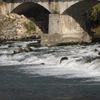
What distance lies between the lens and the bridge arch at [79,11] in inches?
2476

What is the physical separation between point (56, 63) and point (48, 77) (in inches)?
303

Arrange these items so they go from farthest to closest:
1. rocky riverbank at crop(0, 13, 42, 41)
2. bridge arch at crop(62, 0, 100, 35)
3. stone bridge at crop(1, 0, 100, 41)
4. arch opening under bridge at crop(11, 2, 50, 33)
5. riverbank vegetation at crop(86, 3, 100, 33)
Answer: riverbank vegetation at crop(86, 3, 100, 33)
arch opening under bridge at crop(11, 2, 50, 33)
rocky riverbank at crop(0, 13, 42, 41)
stone bridge at crop(1, 0, 100, 41)
bridge arch at crop(62, 0, 100, 35)

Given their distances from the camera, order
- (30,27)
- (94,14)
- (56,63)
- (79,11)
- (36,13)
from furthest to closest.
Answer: (94,14)
(36,13)
(30,27)
(79,11)
(56,63)

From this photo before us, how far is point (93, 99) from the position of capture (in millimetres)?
26484

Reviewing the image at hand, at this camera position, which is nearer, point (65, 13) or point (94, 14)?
point (65, 13)

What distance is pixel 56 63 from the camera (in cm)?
4144

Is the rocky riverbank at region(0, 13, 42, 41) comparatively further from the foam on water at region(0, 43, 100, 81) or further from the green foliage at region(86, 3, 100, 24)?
the foam on water at region(0, 43, 100, 81)

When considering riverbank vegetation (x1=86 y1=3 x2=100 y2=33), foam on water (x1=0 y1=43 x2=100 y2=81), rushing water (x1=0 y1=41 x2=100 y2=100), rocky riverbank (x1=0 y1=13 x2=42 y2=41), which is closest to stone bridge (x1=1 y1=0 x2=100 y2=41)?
rocky riverbank (x1=0 y1=13 x2=42 y2=41)

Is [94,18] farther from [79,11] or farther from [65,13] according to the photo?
[65,13]

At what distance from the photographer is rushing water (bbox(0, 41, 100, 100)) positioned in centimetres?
2808

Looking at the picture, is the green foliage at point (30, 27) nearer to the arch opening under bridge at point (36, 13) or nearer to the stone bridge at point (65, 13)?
the arch opening under bridge at point (36, 13)

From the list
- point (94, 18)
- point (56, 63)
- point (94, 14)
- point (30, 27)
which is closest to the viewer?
point (56, 63)

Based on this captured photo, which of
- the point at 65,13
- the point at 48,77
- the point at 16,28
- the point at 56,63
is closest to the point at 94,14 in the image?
the point at 65,13

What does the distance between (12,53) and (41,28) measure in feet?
70.9
